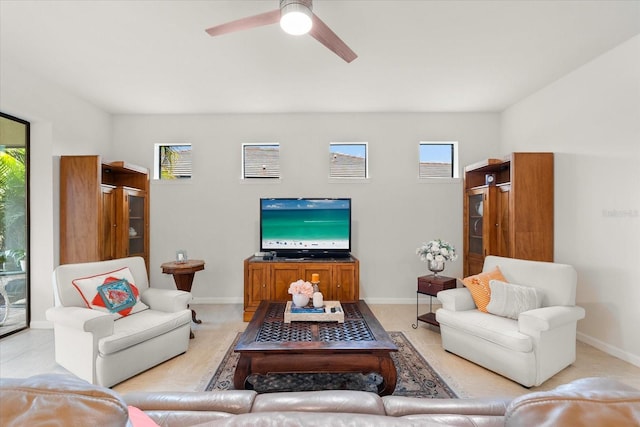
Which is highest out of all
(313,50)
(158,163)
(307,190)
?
(313,50)

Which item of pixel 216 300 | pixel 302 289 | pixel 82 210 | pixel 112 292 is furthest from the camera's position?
pixel 216 300

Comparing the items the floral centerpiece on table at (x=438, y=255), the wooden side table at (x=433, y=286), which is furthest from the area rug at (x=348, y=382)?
the floral centerpiece on table at (x=438, y=255)

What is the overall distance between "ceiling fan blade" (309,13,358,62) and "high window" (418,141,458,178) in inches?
106

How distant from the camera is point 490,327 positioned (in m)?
2.51

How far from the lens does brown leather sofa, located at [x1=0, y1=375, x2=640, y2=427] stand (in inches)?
21.3

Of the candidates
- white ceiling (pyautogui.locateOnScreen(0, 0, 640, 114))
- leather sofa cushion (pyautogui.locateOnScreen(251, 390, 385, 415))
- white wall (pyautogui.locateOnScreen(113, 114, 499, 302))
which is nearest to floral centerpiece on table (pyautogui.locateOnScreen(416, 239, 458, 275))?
white wall (pyautogui.locateOnScreen(113, 114, 499, 302))

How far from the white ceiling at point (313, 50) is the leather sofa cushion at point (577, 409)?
258cm

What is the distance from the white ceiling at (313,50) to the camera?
2.39 m

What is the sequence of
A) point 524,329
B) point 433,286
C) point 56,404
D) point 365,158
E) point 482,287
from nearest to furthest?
point 56,404
point 524,329
point 482,287
point 433,286
point 365,158

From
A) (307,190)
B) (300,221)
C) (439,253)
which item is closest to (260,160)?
(307,190)

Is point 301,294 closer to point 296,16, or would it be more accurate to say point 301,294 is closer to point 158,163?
point 296,16

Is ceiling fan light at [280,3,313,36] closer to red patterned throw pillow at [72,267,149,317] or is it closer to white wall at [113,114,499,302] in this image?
red patterned throw pillow at [72,267,149,317]

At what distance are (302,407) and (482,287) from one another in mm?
2525

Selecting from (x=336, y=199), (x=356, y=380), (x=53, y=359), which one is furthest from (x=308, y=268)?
(x=53, y=359)
